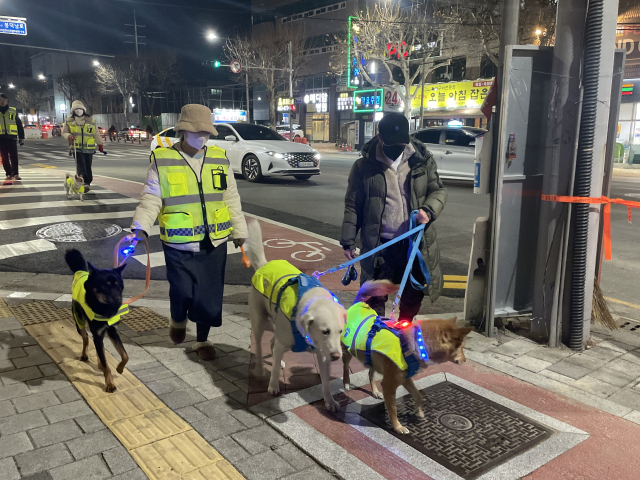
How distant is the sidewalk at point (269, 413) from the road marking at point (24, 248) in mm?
2936

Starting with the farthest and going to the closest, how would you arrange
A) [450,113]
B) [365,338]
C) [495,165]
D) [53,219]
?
[450,113] → [53,219] → [495,165] → [365,338]

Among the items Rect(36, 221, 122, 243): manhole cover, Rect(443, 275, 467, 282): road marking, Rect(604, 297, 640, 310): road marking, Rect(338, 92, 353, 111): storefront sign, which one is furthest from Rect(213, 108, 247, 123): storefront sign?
Rect(604, 297, 640, 310): road marking

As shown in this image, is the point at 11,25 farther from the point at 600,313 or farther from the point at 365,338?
the point at 600,313

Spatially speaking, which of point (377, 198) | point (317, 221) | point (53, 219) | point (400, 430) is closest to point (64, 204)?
point (53, 219)

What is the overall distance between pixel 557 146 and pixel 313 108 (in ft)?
167

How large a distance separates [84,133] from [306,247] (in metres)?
7.40

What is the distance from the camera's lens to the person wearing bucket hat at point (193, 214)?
380cm

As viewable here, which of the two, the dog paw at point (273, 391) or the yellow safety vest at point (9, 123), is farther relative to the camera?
the yellow safety vest at point (9, 123)

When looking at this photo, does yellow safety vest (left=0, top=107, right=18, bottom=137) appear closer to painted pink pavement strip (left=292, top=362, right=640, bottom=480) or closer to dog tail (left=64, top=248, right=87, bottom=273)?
dog tail (left=64, top=248, right=87, bottom=273)

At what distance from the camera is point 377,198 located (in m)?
3.86

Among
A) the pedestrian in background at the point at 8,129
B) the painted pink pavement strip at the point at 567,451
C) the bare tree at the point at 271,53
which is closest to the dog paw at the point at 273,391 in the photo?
the painted pink pavement strip at the point at 567,451

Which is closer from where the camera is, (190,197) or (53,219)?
(190,197)

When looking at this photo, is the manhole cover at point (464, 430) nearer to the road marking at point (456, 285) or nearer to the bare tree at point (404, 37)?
the road marking at point (456, 285)

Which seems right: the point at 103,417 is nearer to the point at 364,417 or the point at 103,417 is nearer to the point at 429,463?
the point at 364,417
